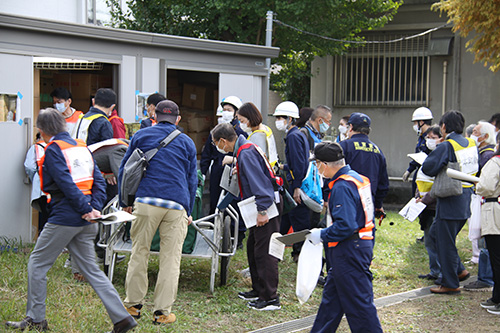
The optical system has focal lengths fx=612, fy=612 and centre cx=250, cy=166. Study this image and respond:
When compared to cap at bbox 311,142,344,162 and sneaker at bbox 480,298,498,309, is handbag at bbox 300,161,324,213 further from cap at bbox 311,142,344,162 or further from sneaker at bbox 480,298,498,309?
cap at bbox 311,142,344,162

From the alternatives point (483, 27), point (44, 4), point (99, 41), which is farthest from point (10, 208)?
point (483, 27)

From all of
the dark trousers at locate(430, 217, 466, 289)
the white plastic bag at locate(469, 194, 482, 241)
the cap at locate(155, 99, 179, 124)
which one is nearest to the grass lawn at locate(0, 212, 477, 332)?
the dark trousers at locate(430, 217, 466, 289)

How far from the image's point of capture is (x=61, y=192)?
5.04 m

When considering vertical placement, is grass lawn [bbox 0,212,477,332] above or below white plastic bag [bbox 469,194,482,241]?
below

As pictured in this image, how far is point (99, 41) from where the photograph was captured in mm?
8391

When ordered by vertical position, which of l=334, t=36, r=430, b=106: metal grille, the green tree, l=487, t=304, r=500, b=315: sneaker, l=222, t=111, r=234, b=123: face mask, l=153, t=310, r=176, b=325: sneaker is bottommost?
l=487, t=304, r=500, b=315: sneaker

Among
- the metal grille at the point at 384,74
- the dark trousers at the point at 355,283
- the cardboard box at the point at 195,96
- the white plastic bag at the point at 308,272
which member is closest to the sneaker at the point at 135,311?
the white plastic bag at the point at 308,272

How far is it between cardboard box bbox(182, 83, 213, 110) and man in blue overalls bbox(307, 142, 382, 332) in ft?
22.3

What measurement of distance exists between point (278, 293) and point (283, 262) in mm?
1556

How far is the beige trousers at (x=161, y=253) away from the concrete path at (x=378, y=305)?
92 cm

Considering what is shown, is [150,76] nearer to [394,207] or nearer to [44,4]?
[44,4]

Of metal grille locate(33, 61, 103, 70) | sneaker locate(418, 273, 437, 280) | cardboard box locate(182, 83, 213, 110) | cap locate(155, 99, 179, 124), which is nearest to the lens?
cap locate(155, 99, 179, 124)

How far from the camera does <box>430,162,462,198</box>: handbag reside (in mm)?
7016

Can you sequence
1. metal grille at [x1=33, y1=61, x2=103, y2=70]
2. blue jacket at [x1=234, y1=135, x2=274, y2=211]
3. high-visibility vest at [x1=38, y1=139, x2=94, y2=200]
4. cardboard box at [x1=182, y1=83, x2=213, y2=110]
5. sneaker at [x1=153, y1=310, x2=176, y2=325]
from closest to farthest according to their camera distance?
high-visibility vest at [x1=38, y1=139, x2=94, y2=200] → sneaker at [x1=153, y1=310, x2=176, y2=325] → blue jacket at [x1=234, y1=135, x2=274, y2=211] → metal grille at [x1=33, y1=61, x2=103, y2=70] → cardboard box at [x1=182, y1=83, x2=213, y2=110]
